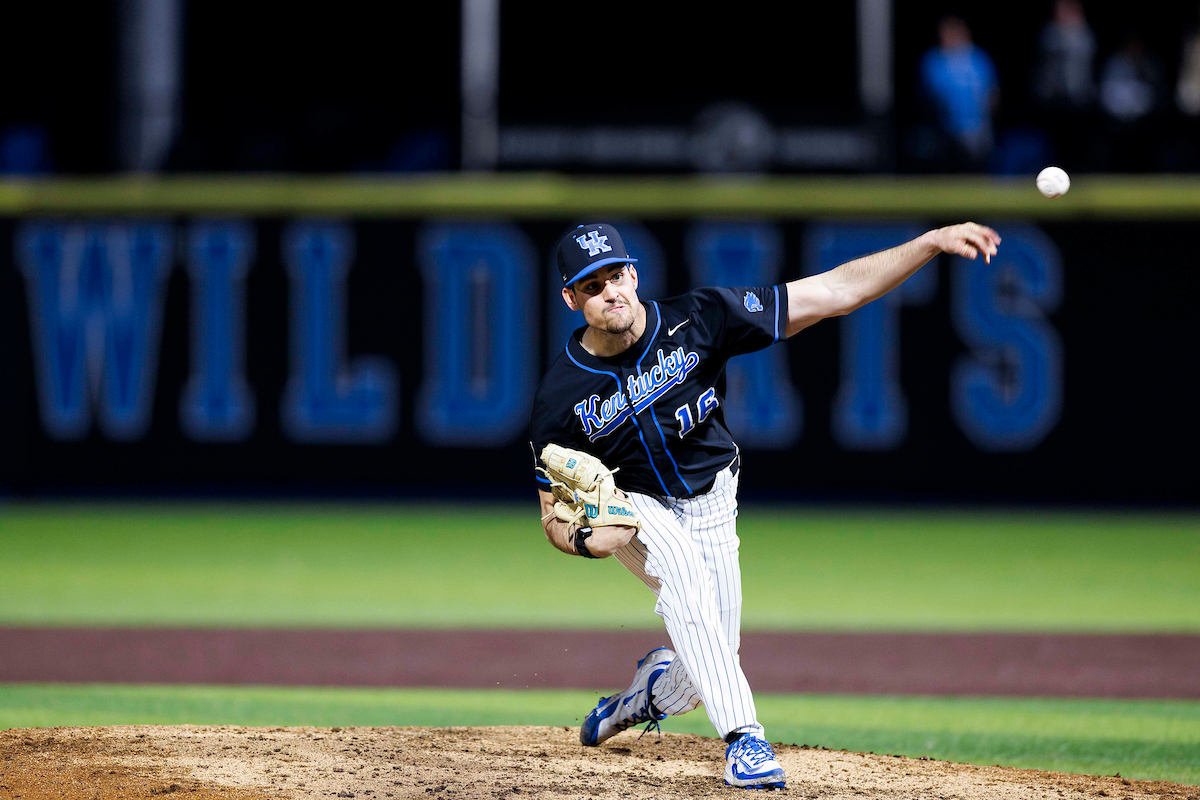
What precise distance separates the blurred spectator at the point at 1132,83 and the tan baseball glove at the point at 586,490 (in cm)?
997

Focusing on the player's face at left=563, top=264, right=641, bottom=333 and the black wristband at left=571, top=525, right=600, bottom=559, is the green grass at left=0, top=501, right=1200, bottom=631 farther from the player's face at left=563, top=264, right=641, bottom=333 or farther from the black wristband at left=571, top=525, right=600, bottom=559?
the player's face at left=563, top=264, right=641, bottom=333

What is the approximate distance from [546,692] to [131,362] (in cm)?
747

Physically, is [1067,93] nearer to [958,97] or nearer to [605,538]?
[958,97]

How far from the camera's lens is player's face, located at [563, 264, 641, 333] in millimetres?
4793

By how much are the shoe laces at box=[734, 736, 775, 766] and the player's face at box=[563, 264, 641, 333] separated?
4.39ft

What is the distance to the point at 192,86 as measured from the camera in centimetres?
2069

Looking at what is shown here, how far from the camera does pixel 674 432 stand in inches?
195

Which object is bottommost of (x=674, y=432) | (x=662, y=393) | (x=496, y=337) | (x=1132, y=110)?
(x=674, y=432)

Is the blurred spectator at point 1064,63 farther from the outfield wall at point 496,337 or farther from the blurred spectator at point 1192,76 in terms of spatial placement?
the outfield wall at point 496,337

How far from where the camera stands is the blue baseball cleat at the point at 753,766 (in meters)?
4.66

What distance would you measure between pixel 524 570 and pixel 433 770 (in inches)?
226

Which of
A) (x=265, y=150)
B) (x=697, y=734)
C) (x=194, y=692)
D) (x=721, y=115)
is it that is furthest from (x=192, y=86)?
(x=697, y=734)

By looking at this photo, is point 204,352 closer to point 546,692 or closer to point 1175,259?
point 546,692

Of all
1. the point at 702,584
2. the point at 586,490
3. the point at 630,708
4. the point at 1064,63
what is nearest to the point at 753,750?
the point at 702,584
